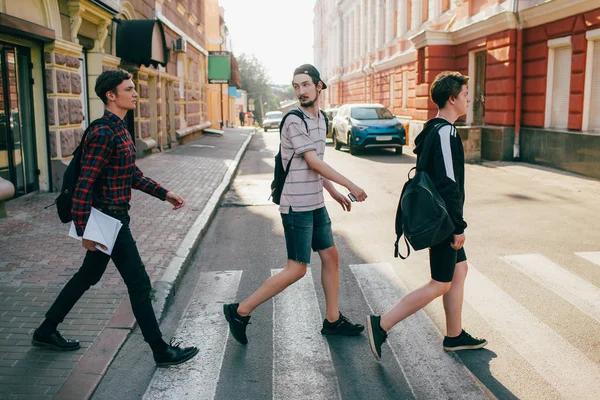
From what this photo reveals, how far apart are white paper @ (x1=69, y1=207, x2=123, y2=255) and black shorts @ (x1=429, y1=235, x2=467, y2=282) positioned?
201 cm

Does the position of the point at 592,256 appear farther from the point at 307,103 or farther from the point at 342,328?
the point at 307,103

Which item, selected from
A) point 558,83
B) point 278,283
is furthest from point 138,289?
point 558,83

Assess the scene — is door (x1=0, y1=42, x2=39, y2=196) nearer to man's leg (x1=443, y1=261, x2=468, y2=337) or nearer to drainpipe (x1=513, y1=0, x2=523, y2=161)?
man's leg (x1=443, y1=261, x2=468, y2=337)

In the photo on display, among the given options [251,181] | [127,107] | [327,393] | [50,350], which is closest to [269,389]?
[327,393]

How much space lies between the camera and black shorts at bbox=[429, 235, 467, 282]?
404 centimetres

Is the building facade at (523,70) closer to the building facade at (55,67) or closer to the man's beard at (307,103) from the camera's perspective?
the building facade at (55,67)

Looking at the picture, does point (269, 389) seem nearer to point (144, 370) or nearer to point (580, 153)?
point (144, 370)

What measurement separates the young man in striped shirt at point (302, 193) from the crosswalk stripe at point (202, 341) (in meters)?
Result: 0.28

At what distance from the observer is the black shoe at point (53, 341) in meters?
4.18

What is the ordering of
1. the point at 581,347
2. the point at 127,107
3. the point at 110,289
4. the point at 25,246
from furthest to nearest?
1. the point at 25,246
2. the point at 110,289
3. the point at 581,347
4. the point at 127,107

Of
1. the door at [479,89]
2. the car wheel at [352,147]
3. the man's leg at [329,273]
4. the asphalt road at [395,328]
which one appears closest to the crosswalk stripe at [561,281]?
the asphalt road at [395,328]

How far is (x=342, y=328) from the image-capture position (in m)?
4.63

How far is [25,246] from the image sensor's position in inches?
277

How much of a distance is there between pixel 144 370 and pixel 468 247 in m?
4.48
